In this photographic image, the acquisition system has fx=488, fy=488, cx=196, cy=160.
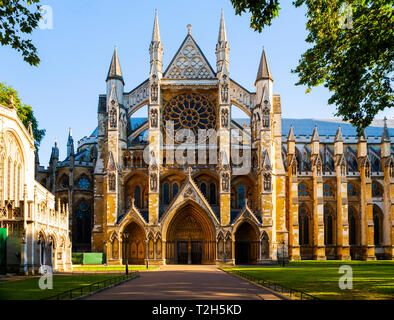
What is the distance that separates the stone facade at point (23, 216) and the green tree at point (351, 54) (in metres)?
19.6

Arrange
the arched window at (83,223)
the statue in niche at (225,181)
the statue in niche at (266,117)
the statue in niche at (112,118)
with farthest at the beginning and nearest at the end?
the arched window at (83,223) < the statue in niche at (266,117) < the statue in niche at (112,118) < the statue in niche at (225,181)

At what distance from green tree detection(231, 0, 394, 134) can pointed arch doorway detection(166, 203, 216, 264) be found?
28423mm

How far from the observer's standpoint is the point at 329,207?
63906mm

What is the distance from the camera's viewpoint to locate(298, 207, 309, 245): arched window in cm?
6244

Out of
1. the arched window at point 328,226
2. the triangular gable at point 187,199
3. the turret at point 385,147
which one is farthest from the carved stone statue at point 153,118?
the turret at point 385,147

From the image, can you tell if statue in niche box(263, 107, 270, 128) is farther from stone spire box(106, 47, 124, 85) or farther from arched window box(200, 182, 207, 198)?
stone spire box(106, 47, 124, 85)

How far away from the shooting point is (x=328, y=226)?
63656mm

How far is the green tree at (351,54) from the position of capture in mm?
19141

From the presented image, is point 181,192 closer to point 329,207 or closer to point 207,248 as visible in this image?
point 207,248

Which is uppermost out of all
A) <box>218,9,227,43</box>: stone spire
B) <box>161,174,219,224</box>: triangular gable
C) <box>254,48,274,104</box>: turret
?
<box>218,9,227,43</box>: stone spire

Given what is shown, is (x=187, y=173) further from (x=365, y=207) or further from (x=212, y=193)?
(x=365, y=207)

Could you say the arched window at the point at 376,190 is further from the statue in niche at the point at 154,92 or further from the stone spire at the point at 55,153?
the stone spire at the point at 55,153

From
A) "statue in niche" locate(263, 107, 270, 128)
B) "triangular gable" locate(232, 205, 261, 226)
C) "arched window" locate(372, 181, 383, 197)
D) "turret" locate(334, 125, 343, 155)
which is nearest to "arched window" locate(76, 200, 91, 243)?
"triangular gable" locate(232, 205, 261, 226)
